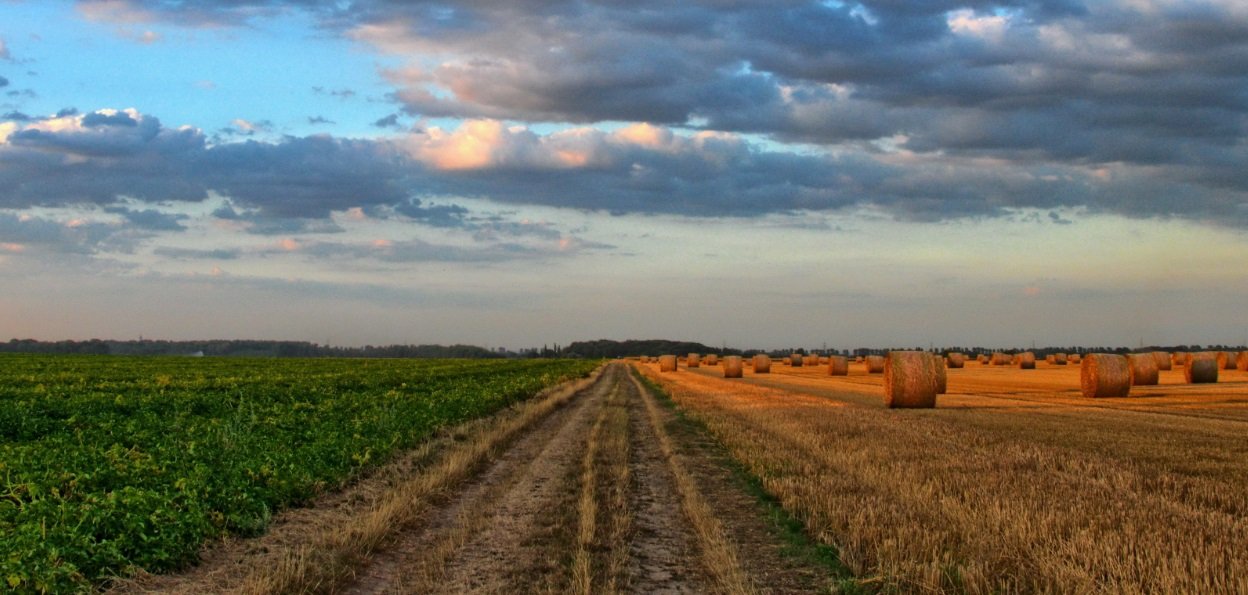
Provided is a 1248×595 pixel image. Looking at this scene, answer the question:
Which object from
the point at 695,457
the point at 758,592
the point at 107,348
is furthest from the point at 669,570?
the point at 107,348

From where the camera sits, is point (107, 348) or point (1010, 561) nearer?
point (1010, 561)

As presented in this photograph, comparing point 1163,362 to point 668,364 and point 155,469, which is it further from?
point 155,469

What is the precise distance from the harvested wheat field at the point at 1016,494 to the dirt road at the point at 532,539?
0.94 m

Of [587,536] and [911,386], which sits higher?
Answer: [911,386]

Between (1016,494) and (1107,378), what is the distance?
25.4m

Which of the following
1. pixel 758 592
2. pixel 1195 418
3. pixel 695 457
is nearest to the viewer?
pixel 758 592

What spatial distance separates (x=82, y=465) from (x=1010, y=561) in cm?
1133

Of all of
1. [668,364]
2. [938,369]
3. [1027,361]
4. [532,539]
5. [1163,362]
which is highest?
[938,369]

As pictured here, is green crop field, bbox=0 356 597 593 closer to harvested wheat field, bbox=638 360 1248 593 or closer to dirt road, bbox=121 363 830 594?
dirt road, bbox=121 363 830 594

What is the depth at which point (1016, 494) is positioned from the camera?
11086mm

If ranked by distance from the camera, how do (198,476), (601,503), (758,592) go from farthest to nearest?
(601,503) < (198,476) < (758,592)

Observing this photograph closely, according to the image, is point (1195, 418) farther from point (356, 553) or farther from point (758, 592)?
point (356, 553)

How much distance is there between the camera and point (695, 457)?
16812 millimetres

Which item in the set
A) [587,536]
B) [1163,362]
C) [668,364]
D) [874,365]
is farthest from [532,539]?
[668,364]
